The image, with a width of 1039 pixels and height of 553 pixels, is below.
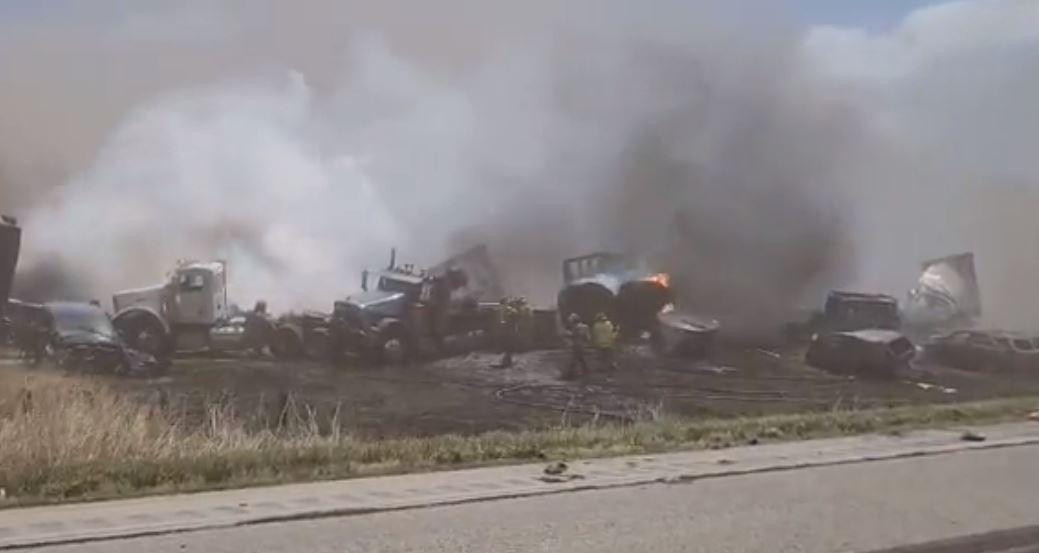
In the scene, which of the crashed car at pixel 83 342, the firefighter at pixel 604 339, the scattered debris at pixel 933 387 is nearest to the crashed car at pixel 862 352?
the scattered debris at pixel 933 387

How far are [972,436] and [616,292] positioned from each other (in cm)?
591

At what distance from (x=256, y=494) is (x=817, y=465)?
4.74 metres

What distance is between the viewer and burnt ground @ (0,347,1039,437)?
15.8m

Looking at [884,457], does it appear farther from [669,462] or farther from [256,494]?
[256,494]

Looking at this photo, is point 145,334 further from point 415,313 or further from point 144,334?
point 415,313

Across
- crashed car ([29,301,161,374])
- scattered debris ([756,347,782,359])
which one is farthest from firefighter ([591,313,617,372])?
crashed car ([29,301,161,374])

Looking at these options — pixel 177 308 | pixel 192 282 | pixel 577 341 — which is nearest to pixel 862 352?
pixel 577 341

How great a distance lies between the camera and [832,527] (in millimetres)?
8758

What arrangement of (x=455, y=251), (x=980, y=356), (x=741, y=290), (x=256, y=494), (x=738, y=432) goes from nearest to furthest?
(x=256, y=494) → (x=738, y=432) → (x=455, y=251) → (x=741, y=290) → (x=980, y=356)

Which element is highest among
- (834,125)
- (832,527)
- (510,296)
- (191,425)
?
(834,125)

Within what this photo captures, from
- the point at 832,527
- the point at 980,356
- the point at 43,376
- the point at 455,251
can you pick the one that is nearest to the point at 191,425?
the point at 43,376

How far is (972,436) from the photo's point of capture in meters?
14.4

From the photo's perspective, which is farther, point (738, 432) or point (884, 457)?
point (738, 432)

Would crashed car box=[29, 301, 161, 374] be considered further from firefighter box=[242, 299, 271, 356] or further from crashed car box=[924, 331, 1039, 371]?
crashed car box=[924, 331, 1039, 371]
